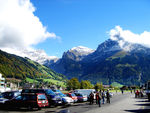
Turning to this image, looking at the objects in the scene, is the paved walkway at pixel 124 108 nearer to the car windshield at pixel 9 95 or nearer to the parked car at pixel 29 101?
the parked car at pixel 29 101

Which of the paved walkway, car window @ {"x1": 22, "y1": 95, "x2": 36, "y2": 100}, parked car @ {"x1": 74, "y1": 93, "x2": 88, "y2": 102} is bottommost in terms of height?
the paved walkway

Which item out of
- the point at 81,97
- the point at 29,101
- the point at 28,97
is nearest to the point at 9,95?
the point at 28,97

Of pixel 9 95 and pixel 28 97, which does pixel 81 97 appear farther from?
pixel 28 97

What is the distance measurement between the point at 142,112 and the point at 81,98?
1693cm

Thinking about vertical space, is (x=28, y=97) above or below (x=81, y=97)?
above

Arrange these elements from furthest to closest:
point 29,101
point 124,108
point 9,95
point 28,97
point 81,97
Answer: point 81,97, point 9,95, point 124,108, point 28,97, point 29,101

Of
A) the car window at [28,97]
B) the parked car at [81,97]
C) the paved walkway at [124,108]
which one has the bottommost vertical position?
the paved walkway at [124,108]

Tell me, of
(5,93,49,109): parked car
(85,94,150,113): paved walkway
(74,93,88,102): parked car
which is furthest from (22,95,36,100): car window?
(74,93,88,102): parked car

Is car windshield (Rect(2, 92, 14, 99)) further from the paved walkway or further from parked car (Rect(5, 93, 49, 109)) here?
the paved walkway

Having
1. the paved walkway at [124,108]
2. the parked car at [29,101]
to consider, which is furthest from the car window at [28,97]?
the paved walkway at [124,108]

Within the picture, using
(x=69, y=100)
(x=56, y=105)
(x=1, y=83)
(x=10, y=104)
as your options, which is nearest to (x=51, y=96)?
(x=56, y=105)

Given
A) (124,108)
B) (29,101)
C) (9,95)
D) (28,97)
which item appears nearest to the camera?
(29,101)

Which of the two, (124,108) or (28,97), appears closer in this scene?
(28,97)

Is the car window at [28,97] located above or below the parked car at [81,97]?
above
